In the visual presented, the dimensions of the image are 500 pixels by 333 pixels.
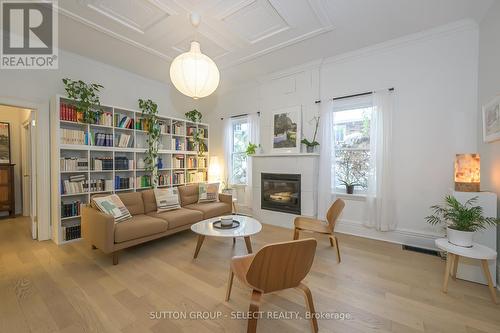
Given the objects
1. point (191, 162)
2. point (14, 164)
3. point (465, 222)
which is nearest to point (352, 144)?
point (465, 222)

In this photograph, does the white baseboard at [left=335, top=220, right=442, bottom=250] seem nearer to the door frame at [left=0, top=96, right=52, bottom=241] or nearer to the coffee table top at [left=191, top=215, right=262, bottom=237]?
the coffee table top at [left=191, top=215, right=262, bottom=237]

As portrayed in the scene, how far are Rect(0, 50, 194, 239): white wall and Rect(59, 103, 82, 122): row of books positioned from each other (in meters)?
0.33

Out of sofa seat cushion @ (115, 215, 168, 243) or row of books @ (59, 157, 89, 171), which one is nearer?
sofa seat cushion @ (115, 215, 168, 243)

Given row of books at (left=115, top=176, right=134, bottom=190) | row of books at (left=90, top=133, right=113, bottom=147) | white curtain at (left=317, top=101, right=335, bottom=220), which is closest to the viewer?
row of books at (left=90, top=133, right=113, bottom=147)

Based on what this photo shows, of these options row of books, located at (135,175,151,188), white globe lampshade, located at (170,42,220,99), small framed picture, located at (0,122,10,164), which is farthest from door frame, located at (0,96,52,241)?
white globe lampshade, located at (170,42,220,99)

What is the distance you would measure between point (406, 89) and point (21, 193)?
8.20 metres

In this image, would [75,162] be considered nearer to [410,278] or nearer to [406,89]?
[410,278]

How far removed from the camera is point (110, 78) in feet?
13.7

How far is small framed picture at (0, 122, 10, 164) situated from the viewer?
15.6 ft

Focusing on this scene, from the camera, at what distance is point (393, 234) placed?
3.36 metres

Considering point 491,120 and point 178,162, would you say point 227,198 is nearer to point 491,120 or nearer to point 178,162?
point 178,162

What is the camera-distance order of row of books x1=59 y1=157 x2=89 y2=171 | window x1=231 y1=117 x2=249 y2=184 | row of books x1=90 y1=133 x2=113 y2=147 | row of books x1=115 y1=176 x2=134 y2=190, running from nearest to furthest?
row of books x1=59 y1=157 x2=89 y2=171 → row of books x1=90 y1=133 x2=113 y2=147 → row of books x1=115 y1=176 x2=134 y2=190 → window x1=231 y1=117 x2=249 y2=184

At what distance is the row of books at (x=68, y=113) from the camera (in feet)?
11.0


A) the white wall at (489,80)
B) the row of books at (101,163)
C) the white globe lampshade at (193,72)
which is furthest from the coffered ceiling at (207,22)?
the row of books at (101,163)
